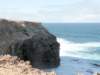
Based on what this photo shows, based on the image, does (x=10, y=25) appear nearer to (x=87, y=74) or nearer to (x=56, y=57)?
(x=56, y=57)

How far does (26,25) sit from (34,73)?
1120 inches

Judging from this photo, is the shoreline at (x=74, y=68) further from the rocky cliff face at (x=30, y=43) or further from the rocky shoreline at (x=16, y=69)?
the rocky shoreline at (x=16, y=69)

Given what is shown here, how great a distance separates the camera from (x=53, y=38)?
3681 centimetres

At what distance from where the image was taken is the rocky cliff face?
31625 mm

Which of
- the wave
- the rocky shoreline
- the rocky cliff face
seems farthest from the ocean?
the rocky shoreline

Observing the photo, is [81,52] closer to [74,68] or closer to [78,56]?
[78,56]

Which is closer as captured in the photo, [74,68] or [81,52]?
[74,68]

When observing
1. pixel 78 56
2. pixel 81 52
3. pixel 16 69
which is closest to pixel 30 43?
pixel 78 56

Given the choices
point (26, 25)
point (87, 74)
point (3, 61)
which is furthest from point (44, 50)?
point (3, 61)

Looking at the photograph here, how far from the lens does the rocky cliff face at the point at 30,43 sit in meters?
31.6

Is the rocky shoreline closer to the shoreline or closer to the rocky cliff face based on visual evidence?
the shoreline

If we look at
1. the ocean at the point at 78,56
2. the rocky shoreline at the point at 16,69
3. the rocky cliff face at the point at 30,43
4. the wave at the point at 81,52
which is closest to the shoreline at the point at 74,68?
the ocean at the point at 78,56

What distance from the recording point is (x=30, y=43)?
33531 millimetres

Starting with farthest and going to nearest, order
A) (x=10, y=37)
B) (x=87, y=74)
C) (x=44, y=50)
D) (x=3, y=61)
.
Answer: (x=44, y=50) → (x=10, y=37) → (x=87, y=74) → (x=3, y=61)
